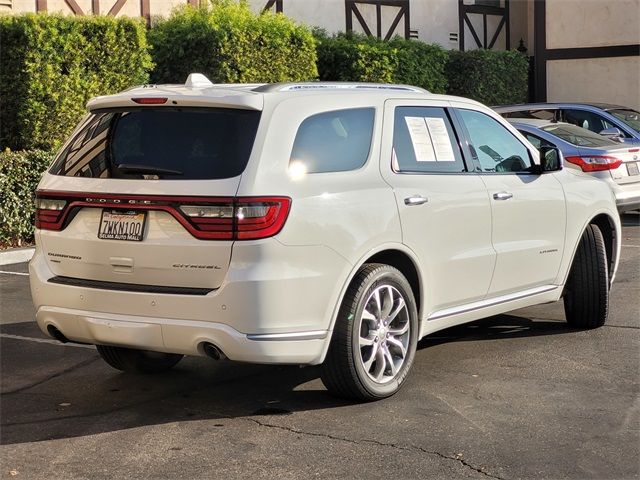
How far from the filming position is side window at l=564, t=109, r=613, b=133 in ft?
57.4

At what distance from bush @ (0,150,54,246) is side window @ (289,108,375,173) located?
25.0ft

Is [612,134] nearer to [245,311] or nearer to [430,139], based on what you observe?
Answer: [430,139]

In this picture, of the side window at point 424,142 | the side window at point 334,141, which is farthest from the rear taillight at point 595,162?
the side window at point 334,141

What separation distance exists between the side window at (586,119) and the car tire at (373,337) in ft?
37.4

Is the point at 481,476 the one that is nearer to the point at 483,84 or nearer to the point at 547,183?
the point at 547,183

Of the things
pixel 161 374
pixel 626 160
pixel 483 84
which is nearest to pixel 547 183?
pixel 161 374

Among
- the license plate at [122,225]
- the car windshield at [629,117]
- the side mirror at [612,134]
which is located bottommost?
the side mirror at [612,134]

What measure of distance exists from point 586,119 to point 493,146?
10307 mm

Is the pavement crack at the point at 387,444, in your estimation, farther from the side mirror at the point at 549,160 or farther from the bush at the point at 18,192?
the bush at the point at 18,192

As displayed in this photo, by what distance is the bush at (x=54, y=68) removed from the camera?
14930 mm

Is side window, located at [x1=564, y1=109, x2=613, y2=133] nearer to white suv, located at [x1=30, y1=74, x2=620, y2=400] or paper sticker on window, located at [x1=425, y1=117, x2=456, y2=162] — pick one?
white suv, located at [x1=30, y1=74, x2=620, y2=400]

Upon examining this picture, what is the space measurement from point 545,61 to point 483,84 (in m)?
3.55

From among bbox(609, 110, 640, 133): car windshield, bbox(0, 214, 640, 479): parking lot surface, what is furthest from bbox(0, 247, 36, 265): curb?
bbox(609, 110, 640, 133): car windshield

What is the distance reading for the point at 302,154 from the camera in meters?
6.23
